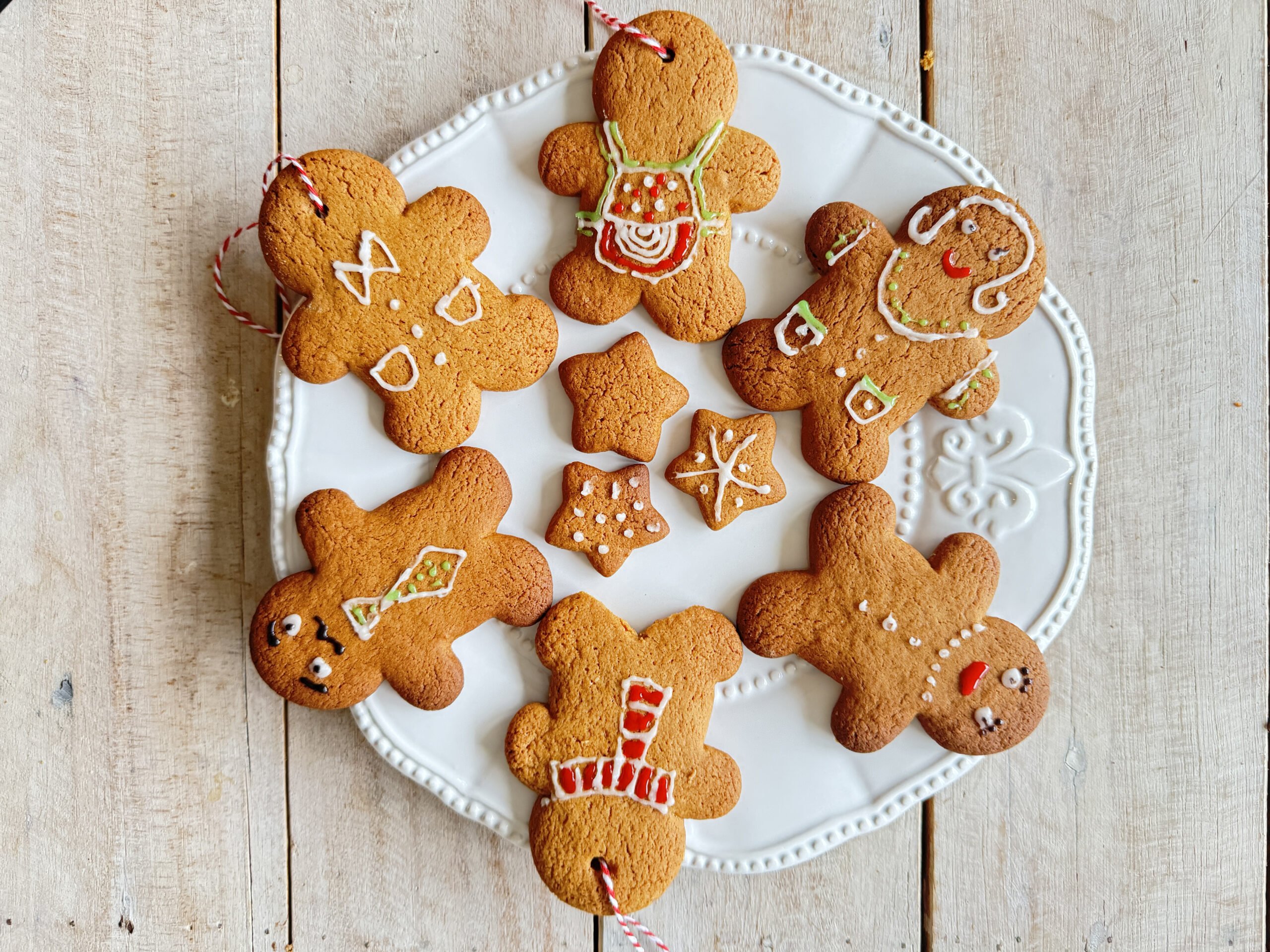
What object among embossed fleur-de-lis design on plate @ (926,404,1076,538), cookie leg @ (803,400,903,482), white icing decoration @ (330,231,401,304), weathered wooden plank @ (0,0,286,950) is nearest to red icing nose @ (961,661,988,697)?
embossed fleur-de-lis design on plate @ (926,404,1076,538)

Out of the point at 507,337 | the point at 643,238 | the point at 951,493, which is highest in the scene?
the point at 643,238

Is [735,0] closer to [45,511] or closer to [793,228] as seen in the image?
[793,228]

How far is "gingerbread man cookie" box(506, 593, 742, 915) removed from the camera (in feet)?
3.45

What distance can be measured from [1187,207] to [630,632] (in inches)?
41.3

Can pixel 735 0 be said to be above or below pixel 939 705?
above

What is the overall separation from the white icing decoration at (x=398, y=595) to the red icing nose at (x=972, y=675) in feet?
2.26

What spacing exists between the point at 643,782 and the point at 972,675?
0.46 meters

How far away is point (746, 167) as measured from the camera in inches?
41.7

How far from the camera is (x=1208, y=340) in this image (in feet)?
3.96

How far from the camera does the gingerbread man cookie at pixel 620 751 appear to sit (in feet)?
3.45

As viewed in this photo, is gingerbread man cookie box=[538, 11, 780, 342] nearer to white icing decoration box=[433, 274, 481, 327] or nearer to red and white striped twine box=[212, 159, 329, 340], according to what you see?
white icing decoration box=[433, 274, 481, 327]

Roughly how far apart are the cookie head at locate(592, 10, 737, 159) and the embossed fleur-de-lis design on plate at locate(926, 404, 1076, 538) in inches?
20.5

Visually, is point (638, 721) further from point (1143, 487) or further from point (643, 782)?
point (1143, 487)

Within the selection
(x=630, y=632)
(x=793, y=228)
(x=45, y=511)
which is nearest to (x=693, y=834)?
(x=630, y=632)
